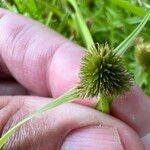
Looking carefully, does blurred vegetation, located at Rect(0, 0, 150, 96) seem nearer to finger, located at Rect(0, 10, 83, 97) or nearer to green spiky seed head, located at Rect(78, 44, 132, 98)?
finger, located at Rect(0, 10, 83, 97)

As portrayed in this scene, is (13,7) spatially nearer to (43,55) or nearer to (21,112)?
(43,55)

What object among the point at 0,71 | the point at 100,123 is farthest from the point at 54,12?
the point at 100,123

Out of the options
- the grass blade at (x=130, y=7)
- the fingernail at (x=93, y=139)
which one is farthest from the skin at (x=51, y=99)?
the grass blade at (x=130, y=7)

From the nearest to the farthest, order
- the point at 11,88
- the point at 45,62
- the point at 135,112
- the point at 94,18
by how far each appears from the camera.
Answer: the point at 135,112 → the point at 45,62 → the point at 11,88 → the point at 94,18

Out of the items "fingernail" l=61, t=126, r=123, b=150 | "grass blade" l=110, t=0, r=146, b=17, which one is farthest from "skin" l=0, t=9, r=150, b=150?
"grass blade" l=110, t=0, r=146, b=17

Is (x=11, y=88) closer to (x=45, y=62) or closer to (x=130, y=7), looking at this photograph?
(x=45, y=62)

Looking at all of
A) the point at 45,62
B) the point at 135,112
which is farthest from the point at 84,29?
the point at 135,112
